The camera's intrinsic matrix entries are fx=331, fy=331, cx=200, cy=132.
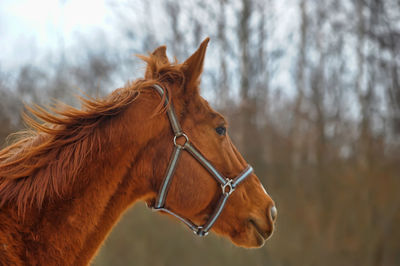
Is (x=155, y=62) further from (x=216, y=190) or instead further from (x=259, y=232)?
(x=259, y=232)

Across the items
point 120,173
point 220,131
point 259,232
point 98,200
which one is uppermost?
point 220,131

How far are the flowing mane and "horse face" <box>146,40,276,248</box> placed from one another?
9.6 inches

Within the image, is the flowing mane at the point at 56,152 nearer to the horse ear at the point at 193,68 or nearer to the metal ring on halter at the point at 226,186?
the horse ear at the point at 193,68

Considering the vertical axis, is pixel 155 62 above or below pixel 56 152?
above

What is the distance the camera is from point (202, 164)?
2074 millimetres

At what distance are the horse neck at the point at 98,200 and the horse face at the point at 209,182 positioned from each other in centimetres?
20

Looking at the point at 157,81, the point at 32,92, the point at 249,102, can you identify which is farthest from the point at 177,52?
the point at 157,81

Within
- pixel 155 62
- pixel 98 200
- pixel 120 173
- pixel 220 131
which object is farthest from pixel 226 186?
pixel 155 62

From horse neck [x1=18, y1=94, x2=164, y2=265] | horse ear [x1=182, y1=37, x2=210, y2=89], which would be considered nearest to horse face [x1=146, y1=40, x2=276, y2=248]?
horse ear [x1=182, y1=37, x2=210, y2=89]

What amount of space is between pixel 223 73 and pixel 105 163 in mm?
9495

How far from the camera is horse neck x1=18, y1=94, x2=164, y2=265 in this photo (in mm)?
1757

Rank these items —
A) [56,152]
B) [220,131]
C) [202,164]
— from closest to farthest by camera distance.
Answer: [56,152] < [202,164] < [220,131]

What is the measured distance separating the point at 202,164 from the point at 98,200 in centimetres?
65

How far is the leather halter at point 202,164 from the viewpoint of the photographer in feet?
6.57
